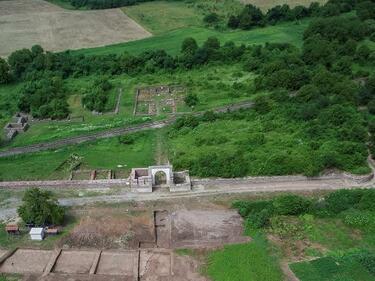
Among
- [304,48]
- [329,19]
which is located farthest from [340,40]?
[304,48]

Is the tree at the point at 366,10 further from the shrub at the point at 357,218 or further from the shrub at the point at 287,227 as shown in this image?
the shrub at the point at 287,227

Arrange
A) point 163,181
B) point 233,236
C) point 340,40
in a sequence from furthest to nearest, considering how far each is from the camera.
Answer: point 340,40
point 163,181
point 233,236

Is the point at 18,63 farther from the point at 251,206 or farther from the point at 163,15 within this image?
the point at 251,206

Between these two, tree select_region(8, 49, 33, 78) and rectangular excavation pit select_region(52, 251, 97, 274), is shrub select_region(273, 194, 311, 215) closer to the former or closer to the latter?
rectangular excavation pit select_region(52, 251, 97, 274)

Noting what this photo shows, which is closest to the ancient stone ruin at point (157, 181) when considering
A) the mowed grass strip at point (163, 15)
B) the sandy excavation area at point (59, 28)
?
the sandy excavation area at point (59, 28)

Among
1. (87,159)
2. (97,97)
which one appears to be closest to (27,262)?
(87,159)

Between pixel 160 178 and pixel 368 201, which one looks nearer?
pixel 368 201

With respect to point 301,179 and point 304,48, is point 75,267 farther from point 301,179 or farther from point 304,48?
point 304,48
